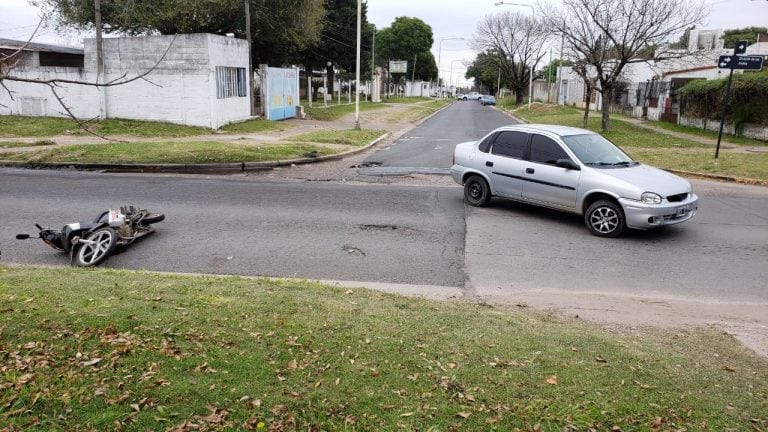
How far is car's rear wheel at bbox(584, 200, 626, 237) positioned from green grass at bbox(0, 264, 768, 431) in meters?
3.87

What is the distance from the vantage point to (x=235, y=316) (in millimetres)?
4523

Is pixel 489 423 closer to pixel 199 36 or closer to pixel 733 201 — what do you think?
pixel 733 201

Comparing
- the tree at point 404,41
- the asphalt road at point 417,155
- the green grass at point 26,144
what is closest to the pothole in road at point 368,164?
the asphalt road at point 417,155

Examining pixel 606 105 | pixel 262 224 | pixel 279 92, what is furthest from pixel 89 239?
pixel 606 105

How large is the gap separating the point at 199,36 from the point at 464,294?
759 inches

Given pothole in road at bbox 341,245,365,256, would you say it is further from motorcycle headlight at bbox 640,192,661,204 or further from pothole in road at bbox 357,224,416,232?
motorcycle headlight at bbox 640,192,661,204

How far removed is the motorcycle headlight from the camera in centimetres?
860

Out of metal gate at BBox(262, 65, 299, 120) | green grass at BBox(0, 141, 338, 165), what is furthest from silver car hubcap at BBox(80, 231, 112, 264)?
metal gate at BBox(262, 65, 299, 120)

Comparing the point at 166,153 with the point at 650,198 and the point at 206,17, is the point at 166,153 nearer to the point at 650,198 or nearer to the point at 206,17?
the point at 650,198

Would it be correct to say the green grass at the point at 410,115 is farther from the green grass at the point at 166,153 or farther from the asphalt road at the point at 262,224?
the asphalt road at the point at 262,224

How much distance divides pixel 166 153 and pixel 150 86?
29.1 ft

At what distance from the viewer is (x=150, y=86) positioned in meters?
23.5

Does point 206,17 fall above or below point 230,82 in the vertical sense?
above

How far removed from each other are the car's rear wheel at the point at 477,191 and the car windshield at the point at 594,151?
1.64 m
